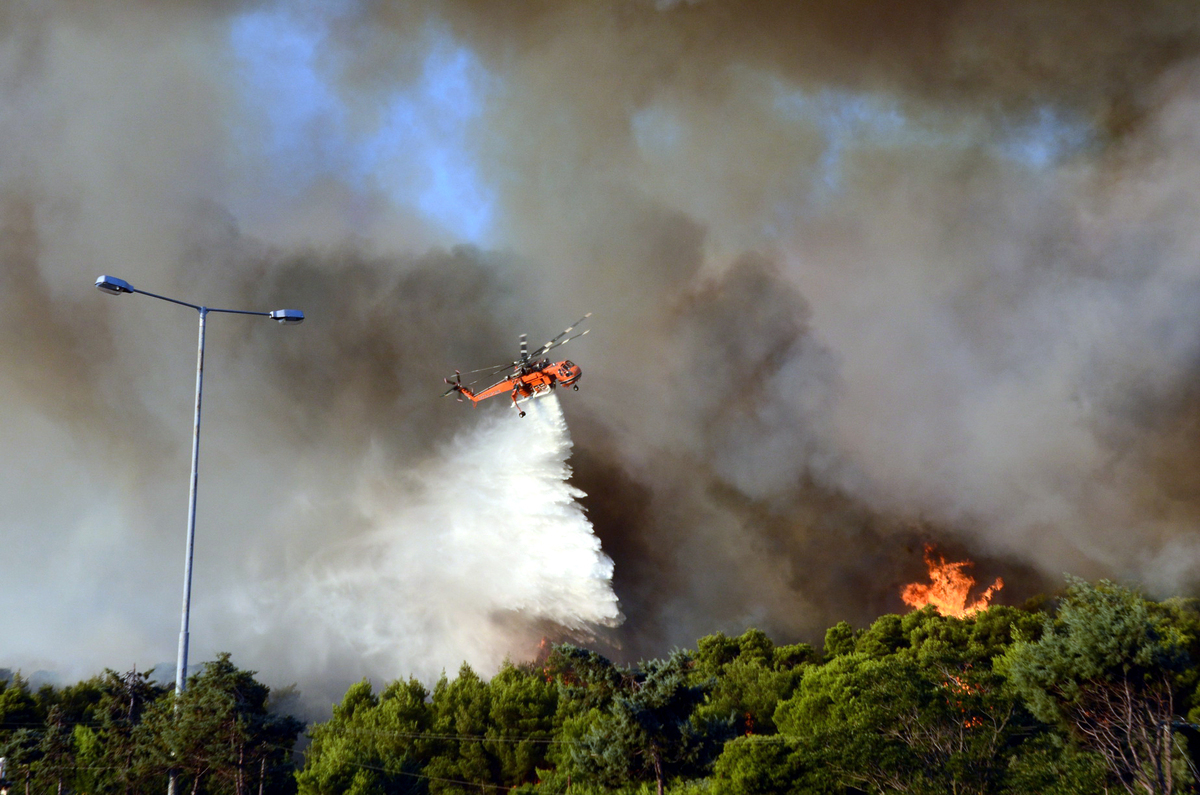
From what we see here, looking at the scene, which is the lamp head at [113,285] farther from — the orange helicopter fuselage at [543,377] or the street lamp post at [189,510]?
the orange helicopter fuselage at [543,377]

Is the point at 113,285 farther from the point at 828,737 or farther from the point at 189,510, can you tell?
the point at 828,737

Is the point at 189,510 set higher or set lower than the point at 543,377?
lower

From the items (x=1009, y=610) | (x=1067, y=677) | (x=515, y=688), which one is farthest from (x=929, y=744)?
(x=1009, y=610)

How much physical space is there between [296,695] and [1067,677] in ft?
369

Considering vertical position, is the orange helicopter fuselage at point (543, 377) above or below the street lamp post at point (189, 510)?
above

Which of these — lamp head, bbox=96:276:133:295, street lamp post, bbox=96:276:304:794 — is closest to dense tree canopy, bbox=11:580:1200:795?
street lamp post, bbox=96:276:304:794

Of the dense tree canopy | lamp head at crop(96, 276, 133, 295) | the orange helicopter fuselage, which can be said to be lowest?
the dense tree canopy

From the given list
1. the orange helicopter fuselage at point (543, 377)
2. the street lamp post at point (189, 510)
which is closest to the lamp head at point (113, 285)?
the street lamp post at point (189, 510)

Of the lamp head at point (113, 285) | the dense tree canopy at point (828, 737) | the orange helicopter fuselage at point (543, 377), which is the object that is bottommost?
the dense tree canopy at point (828, 737)

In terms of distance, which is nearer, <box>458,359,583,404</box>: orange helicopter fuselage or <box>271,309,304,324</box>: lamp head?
<box>271,309,304,324</box>: lamp head

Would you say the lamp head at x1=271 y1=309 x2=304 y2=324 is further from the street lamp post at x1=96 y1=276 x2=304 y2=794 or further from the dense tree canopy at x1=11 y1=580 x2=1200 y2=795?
the dense tree canopy at x1=11 y1=580 x2=1200 y2=795

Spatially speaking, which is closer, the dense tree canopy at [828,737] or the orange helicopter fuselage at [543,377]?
the dense tree canopy at [828,737]

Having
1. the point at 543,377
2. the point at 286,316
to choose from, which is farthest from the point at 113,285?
the point at 543,377

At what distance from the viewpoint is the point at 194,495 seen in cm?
3981
